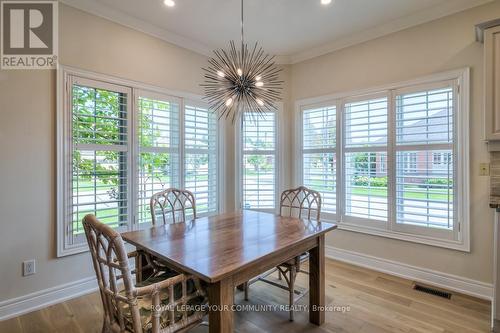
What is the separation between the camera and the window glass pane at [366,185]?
3.21 meters

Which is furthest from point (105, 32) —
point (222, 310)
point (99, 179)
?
point (222, 310)

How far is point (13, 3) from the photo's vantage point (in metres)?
2.36

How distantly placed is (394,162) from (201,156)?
8.10 ft

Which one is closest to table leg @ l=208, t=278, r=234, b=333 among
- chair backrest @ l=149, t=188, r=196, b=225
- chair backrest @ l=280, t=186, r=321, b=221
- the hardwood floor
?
the hardwood floor

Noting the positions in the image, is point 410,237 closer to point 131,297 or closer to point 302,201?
point 302,201

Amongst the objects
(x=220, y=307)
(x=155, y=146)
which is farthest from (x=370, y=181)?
(x=155, y=146)

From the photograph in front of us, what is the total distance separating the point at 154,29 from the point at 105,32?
0.57 metres

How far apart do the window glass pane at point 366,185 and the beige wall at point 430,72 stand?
0.32 meters

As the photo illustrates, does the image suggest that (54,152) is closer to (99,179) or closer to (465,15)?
(99,179)

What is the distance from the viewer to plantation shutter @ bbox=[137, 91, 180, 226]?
3086mm

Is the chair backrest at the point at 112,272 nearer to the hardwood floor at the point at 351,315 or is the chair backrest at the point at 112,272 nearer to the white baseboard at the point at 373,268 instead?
the hardwood floor at the point at 351,315

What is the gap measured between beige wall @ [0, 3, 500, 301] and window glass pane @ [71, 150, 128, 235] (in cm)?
20

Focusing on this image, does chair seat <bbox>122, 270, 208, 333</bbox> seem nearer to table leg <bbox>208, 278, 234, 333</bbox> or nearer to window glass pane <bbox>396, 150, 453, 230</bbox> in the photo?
table leg <bbox>208, 278, 234, 333</bbox>

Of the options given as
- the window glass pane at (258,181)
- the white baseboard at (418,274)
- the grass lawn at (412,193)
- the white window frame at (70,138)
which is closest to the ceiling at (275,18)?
the white window frame at (70,138)
